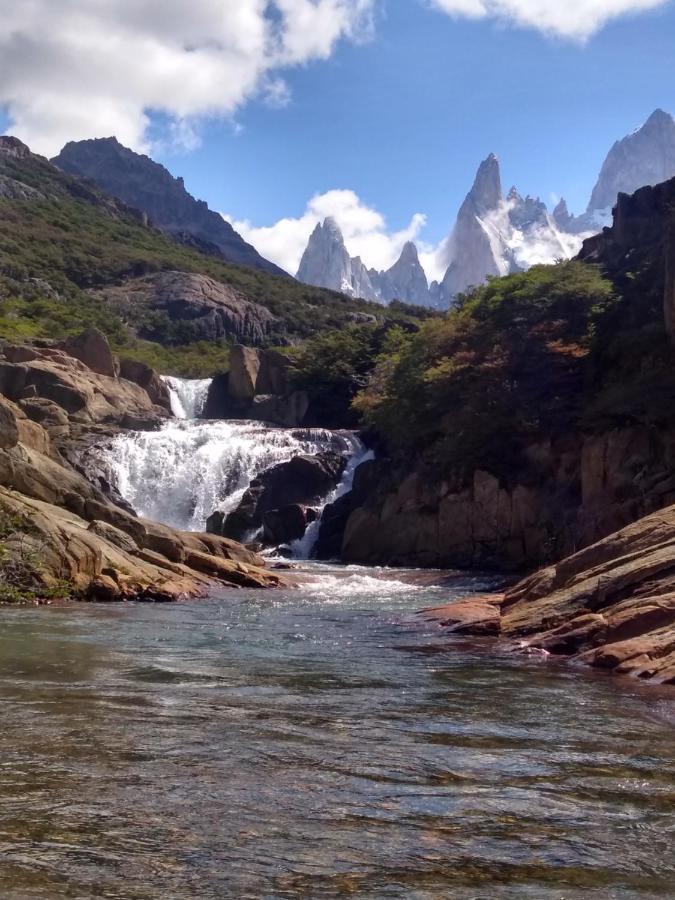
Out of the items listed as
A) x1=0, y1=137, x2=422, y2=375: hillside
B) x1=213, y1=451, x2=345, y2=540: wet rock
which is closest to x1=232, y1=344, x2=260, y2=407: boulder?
x1=0, y1=137, x2=422, y2=375: hillside

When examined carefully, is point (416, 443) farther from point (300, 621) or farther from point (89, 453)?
point (300, 621)

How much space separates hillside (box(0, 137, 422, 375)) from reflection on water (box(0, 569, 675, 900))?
60.7 meters

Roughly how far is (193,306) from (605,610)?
9340 centimetres

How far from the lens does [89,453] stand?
44.3m

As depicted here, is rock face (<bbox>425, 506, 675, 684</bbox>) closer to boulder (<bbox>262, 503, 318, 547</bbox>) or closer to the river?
the river

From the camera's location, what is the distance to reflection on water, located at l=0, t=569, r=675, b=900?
15.7 ft

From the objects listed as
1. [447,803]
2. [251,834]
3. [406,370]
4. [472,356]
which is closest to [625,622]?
[447,803]

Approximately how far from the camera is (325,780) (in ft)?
21.2

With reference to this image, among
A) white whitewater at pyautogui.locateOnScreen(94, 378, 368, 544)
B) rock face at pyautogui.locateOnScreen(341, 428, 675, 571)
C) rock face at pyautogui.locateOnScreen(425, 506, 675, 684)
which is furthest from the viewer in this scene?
white whitewater at pyautogui.locateOnScreen(94, 378, 368, 544)

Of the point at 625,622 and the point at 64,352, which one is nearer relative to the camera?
the point at 625,622

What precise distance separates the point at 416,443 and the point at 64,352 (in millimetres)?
25945

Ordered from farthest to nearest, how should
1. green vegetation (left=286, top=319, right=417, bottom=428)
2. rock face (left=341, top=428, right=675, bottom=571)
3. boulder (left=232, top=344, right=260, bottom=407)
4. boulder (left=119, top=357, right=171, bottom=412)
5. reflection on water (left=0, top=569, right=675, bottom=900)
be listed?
boulder (left=232, top=344, right=260, bottom=407) → boulder (left=119, top=357, right=171, bottom=412) → green vegetation (left=286, top=319, right=417, bottom=428) → rock face (left=341, top=428, right=675, bottom=571) → reflection on water (left=0, top=569, right=675, bottom=900)

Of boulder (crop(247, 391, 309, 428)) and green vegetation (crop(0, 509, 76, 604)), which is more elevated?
boulder (crop(247, 391, 309, 428))

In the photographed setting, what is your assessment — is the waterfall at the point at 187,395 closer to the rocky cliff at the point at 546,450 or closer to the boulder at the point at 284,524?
the boulder at the point at 284,524
